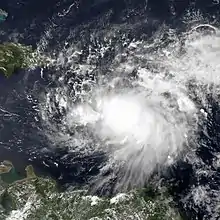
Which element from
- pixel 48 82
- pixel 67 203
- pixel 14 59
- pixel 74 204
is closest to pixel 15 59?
pixel 14 59

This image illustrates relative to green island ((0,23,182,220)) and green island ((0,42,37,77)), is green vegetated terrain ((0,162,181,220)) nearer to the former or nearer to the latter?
green island ((0,23,182,220))

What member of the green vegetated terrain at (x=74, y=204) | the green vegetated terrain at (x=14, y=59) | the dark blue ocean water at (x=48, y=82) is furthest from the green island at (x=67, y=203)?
the green vegetated terrain at (x=14, y=59)

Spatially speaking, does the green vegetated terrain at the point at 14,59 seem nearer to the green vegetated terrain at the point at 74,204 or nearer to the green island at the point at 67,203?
the green island at the point at 67,203

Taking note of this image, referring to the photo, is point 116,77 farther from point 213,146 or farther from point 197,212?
point 197,212

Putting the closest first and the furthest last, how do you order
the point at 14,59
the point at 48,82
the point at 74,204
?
the point at 74,204, the point at 48,82, the point at 14,59

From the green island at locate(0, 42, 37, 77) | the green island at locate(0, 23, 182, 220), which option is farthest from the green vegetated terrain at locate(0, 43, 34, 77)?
the green island at locate(0, 23, 182, 220)

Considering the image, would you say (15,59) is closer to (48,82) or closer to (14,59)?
(14,59)

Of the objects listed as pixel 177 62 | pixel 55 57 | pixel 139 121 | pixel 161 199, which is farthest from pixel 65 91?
pixel 161 199

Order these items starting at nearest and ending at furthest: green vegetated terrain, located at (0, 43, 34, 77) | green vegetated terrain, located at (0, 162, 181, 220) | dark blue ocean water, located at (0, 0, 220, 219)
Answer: green vegetated terrain, located at (0, 162, 181, 220)
dark blue ocean water, located at (0, 0, 220, 219)
green vegetated terrain, located at (0, 43, 34, 77)
